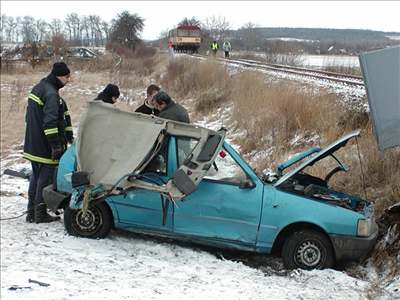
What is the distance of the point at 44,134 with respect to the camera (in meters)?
6.99

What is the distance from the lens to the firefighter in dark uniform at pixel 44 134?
22.5 ft

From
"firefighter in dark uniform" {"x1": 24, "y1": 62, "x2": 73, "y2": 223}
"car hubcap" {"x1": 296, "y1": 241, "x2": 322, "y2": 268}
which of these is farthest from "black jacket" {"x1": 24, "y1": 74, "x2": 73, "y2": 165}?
"car hubcap" {"x1": 296, "y1": 241, "x2": 322, "y2": 268}

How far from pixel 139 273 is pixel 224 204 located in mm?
1229

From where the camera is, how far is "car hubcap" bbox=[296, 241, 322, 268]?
588 cm

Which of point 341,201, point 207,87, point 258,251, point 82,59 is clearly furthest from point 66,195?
point 82,59

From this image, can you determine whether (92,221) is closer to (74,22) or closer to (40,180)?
(40,180)

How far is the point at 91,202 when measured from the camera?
241 inches

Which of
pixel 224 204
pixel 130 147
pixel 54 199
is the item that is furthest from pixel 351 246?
pixel 54 199

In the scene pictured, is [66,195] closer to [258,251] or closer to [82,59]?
[258,251]

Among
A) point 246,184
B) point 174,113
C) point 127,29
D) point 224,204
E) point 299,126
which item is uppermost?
point 127,29

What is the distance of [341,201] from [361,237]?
1.70 ft

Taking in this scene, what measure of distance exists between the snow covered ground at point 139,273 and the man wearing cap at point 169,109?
1.59m

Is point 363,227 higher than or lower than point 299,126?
lower

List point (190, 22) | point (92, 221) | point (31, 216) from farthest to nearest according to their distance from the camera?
1. point (190, 22)
2. point (31, 216)
3. point (92, 221)
